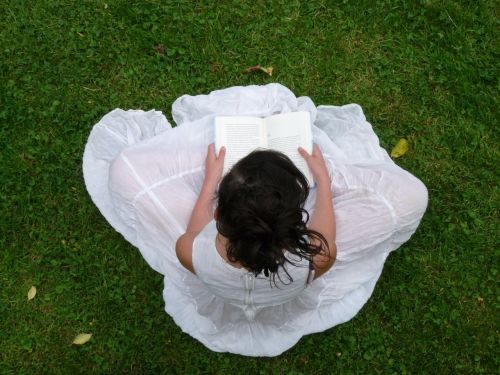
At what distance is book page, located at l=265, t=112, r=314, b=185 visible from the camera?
301 centimetres

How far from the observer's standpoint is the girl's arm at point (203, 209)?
262cm

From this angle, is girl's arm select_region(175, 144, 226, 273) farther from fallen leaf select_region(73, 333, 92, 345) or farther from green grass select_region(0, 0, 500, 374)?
fallen leaf select_region(73, 333, 92, 345)

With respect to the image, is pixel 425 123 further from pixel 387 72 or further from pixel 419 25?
pixel 419 25

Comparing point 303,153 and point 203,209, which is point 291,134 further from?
point 203,209

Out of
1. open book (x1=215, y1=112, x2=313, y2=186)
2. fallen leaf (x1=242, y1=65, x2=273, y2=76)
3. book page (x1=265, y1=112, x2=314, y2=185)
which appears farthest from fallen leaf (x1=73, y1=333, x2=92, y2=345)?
fallen leaf (x1=242, y1=65, x2=273, y2=76)

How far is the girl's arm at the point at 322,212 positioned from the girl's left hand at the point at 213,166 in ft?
1.43

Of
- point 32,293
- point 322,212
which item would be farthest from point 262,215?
point 32,293

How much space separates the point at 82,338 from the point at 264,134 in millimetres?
1657

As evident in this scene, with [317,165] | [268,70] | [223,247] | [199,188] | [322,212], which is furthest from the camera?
[268,70]

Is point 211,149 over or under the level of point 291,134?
under

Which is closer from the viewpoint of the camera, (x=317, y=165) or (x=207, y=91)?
(x=317, y=165)

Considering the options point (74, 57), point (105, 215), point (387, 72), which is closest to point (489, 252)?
point (387, 72)

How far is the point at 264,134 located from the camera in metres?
3.10

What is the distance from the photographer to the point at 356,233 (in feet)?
A: 9.46
